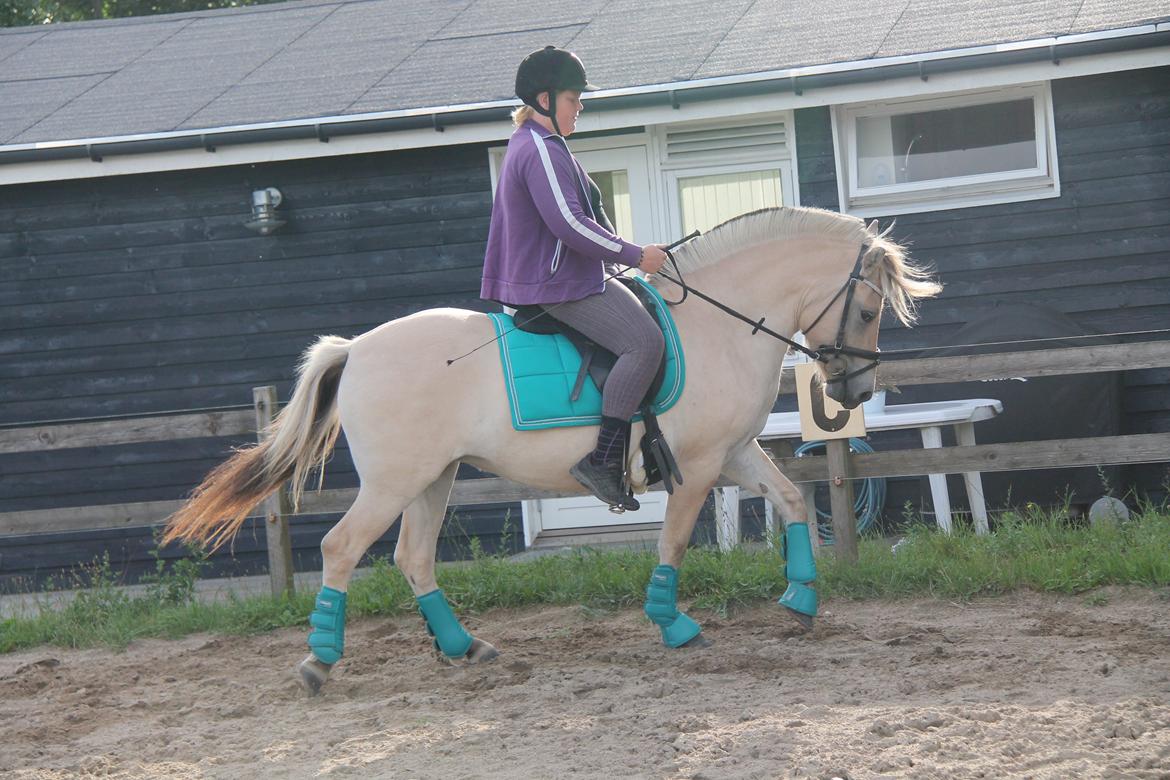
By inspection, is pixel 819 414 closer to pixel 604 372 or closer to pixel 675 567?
pixel 675 567

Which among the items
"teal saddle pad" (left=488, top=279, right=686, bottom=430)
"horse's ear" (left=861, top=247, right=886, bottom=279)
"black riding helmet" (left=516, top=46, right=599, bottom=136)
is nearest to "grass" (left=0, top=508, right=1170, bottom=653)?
"teal saddle pad" (left=488, top=279, right=686, bottom=430)

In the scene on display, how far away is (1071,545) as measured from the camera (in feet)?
21.5

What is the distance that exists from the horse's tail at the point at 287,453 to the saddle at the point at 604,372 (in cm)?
86

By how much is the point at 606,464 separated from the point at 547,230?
1036 mm

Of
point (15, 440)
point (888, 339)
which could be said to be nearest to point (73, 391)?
point (15, 440)

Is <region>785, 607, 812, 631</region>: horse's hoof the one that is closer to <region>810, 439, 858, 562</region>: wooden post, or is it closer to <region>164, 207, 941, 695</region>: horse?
<region>164, 207, 941, 695</region>: horse

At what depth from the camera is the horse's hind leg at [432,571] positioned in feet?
18.2

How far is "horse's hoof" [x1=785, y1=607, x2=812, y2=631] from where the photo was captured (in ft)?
18.0

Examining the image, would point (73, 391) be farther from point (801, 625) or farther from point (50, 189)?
point (801, 625)

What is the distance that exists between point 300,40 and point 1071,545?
840 centimetres

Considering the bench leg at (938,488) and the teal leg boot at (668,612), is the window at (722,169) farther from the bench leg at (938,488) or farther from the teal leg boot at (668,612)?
the teal leg boot at (668,612)


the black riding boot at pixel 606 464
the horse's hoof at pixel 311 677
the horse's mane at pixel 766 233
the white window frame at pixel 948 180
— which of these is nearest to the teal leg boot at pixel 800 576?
the black riding boot at pixel 606 464

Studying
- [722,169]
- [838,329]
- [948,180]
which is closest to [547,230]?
[838,329]

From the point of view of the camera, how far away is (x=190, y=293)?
982cm
